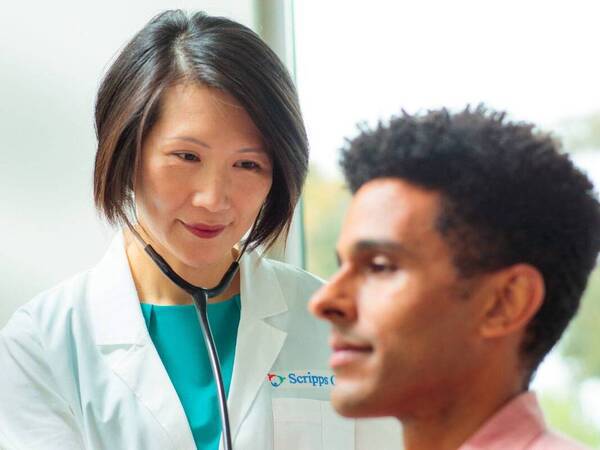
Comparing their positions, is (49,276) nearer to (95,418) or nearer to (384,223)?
(95,418)

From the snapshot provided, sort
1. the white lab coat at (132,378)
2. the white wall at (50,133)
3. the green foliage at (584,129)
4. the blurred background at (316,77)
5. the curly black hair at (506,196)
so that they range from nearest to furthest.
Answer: the curly black hair at (506,196) → the white lab coat at (132,378) → the green foliage at (584,129) → the blurred background at (316,77) → the white wall at (50,133)

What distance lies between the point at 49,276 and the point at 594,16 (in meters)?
0.88

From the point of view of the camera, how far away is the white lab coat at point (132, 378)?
1183mm

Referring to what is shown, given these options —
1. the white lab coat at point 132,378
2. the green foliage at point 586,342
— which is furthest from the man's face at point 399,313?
the green foliage at point 586,342

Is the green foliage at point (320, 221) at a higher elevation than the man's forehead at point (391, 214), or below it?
higher

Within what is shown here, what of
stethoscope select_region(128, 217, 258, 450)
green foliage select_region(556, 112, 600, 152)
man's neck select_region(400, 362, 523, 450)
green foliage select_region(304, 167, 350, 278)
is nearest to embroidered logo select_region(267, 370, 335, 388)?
stethoscope select_region(128, 217, 258, 450)

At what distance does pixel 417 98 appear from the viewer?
1.53 metres

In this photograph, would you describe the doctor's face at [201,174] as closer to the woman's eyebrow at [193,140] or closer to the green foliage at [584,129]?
the woman's eyebrow at [193,140]

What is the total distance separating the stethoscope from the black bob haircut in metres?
0.07

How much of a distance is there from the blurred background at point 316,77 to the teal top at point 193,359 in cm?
30

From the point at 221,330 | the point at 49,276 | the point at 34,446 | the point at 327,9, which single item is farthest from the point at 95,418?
the point at 327,9

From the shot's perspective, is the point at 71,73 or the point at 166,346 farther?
the point at 71,73

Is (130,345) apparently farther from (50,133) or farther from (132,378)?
(50,133)

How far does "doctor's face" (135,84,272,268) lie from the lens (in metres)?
1.08
